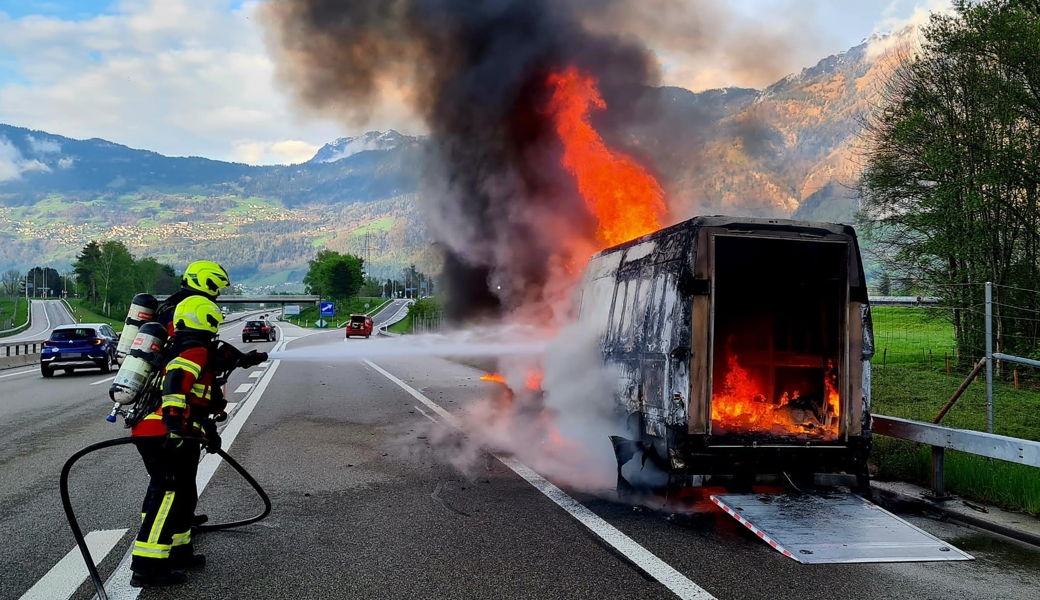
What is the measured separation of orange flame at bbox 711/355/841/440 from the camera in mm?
6168

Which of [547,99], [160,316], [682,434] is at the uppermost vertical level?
[547,99]

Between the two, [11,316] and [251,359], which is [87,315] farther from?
[251,359]

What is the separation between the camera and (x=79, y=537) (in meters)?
4.02

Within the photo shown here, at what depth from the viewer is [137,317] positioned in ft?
15.8

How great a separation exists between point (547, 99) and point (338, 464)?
12699mm

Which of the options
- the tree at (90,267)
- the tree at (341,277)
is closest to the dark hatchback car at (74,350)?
the tree at (90,267)

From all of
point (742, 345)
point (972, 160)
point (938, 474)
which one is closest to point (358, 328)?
point (972, 160)

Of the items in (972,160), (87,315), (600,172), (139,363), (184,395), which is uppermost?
(972,160)

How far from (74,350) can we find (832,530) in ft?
71.8

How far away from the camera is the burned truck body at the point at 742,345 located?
18.1 feet

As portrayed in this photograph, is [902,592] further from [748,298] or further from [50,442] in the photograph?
[50,442]

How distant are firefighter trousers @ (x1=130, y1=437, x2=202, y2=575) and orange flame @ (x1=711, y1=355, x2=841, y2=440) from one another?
4.17 meters

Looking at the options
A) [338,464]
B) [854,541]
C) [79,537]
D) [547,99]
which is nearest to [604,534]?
[854,541]

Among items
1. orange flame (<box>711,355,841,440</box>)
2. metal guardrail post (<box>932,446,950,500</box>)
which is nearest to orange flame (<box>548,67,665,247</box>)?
orange flame (<box>711,355,841,440</box>)
